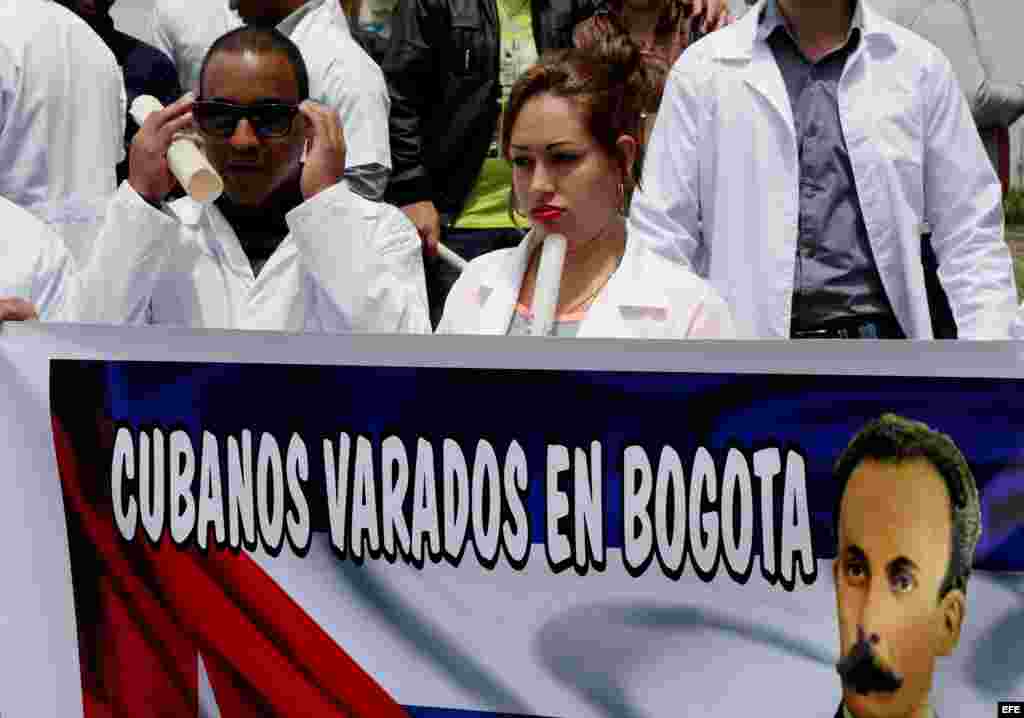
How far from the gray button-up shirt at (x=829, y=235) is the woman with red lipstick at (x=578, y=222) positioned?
0.82 meters

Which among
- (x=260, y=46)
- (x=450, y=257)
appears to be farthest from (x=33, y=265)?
(x=450, y=257)

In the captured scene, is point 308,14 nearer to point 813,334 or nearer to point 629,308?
point 813,334

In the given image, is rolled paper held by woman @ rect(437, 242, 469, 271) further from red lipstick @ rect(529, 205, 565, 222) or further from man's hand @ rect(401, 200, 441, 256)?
red lipstick @ rect(529, 205, 565, 222)

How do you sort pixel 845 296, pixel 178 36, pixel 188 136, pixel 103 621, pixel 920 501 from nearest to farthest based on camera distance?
pixel 920 501 → pixel 103 621 → pixel 188 136 → pixel 845 296 → pixel 178 36

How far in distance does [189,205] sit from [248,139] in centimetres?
19

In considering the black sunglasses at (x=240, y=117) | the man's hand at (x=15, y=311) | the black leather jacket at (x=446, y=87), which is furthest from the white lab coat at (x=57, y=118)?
the man's hand at (x=15, y=311)

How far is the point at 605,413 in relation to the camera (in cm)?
375

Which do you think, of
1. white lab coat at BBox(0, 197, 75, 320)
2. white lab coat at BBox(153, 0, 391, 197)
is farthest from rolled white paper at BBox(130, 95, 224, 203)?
white lab coat at BBox(153, 0, 391, 197)

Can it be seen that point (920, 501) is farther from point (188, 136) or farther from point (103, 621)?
point (188, 136)

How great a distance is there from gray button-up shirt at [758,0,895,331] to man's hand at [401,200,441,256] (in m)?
1.22

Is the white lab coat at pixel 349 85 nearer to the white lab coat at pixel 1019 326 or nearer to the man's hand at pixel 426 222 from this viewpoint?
the man's hand at pixel 426 222

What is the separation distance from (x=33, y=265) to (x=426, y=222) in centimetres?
152

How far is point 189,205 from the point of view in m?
4.66

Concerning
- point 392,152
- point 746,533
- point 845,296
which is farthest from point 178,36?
point 746,533
